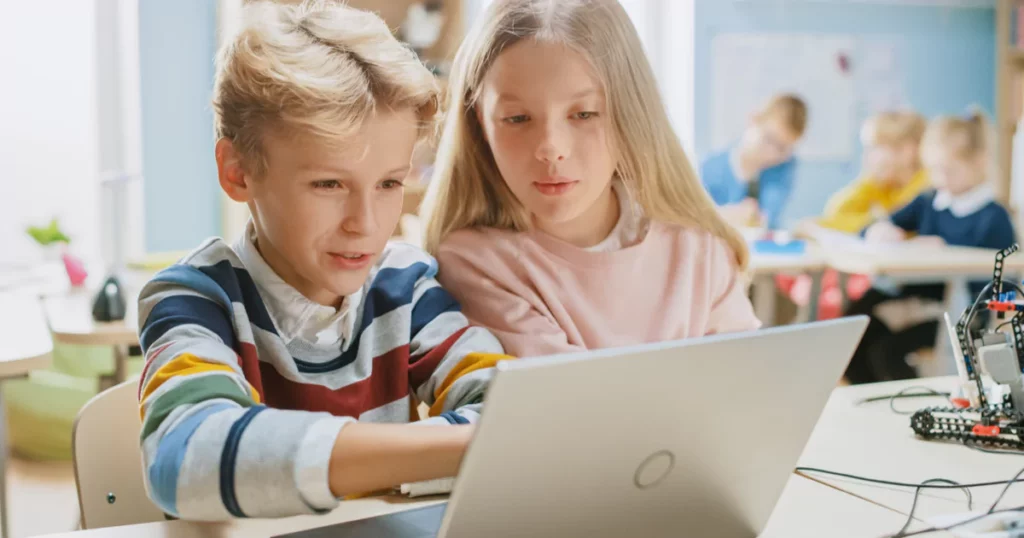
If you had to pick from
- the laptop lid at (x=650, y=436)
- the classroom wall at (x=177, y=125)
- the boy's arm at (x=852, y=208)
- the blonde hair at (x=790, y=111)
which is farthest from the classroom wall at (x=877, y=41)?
the laptop lid at (x=650, y=436)

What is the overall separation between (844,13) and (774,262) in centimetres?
283

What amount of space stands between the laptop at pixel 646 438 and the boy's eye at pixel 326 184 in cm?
34

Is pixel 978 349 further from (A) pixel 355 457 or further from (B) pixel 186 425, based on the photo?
(B) pixel 186 425

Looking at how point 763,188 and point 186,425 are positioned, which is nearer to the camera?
point 186,425

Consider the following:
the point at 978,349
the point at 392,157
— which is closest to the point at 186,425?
the point at 392,157

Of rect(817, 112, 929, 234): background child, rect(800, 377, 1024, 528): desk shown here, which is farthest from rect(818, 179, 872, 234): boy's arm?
rect(800, 377, 1024, 528): desk

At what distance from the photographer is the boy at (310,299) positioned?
777mm

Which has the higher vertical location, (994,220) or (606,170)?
(606,170)

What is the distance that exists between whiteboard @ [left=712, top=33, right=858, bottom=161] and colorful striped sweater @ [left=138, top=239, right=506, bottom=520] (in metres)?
4.61

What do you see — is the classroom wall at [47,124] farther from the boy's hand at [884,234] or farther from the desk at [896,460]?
the desk at [896,460]

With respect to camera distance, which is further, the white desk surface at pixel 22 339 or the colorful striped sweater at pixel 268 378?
the white desk surface at pixel 22 339

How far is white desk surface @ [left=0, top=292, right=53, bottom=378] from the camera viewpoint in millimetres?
1591

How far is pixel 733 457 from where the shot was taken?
78cm

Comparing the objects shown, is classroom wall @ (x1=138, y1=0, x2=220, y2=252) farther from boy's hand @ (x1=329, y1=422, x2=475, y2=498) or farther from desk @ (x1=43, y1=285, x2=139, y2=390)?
boy's hand @ (x1=329, y1=422, x2=475, y2=498)
